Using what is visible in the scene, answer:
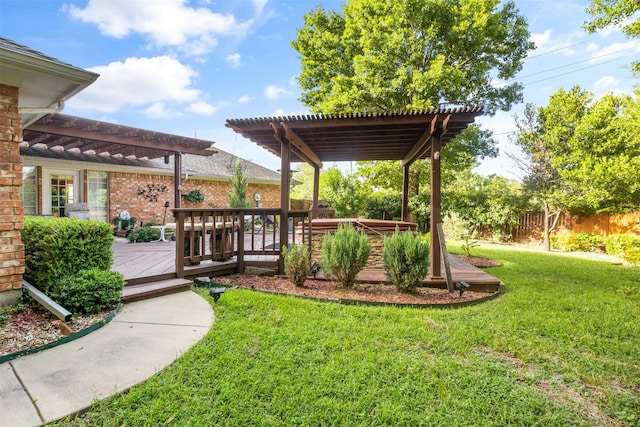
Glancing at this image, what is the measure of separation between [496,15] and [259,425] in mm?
14884

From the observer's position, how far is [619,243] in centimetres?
1058

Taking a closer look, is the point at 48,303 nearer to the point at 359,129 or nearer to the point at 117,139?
the point at 359,129

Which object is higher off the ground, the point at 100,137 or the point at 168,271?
the point at 100,137

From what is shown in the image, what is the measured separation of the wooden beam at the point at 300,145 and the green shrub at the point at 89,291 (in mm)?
3471

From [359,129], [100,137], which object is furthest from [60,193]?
[359,129]

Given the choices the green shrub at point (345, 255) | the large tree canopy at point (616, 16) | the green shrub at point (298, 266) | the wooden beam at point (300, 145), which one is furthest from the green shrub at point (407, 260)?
→ the large tree canopy at point (616, 16)

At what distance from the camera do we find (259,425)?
1830 millimetres

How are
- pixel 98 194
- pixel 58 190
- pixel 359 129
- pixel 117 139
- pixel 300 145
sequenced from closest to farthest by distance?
pixel 359 129 < pixel 300 145 < pixel 117 139 < pixel 58 190 < pixel 98 194

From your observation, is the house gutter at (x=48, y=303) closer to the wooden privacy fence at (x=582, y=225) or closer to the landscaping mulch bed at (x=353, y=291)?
the landscaping mulch bed at (x=353, y=291)

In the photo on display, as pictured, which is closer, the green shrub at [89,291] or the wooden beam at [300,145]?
the green shrub at [89,291]

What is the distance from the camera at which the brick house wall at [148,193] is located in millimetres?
11305

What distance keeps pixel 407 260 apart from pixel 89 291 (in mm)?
4031

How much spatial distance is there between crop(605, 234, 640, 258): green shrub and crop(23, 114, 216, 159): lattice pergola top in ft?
44.6

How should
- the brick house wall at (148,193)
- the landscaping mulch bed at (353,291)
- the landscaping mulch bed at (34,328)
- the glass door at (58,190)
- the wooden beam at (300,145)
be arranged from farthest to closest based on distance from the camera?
the brick house wall at (148,193) → the glass door at (58,190) → the wooden beam at (300,145) → the landscaping mulch bed at (353,291) → the landscaping mulch bed at (34,328)
